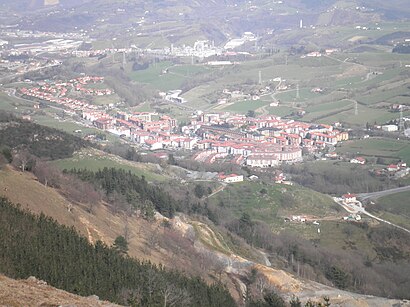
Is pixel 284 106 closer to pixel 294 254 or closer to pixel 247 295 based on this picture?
pixel 294 254

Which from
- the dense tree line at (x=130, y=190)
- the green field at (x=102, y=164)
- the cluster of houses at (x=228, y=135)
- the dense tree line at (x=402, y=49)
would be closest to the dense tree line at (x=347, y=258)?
the dense tree line at (x=130, y=190)

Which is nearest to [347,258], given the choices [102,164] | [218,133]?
[102,164]

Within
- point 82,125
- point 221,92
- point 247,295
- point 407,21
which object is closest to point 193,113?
point 221,92

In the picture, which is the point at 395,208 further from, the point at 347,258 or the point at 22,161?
the point at 22,161

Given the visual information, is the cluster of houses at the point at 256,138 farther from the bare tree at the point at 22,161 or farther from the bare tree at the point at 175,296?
the bare tree at the point at 175,296

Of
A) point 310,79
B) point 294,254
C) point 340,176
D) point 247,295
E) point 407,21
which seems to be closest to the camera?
point 247,295

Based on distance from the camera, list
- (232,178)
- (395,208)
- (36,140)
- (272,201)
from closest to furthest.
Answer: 1. (272,201)
2. (36,140)
3. (395,208)
4. (232,178)

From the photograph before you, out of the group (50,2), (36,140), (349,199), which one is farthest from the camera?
(50,2)
